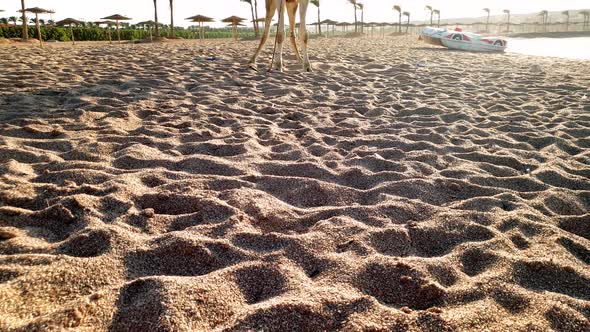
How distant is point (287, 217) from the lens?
6.56ft

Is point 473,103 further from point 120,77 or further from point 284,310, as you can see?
point 120,77

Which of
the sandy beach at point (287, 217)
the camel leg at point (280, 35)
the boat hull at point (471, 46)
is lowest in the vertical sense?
the sandy beach at point (287, 217)

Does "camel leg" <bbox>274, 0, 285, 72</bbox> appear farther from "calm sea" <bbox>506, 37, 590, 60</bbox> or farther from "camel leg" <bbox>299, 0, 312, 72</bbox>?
"calm sea" <bbox>506, 37, 590, 60</bbox>

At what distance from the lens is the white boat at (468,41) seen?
48.8 ft

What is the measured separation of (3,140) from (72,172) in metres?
1.05

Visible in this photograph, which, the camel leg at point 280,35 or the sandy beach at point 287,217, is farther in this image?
the camel leg at point 280,35

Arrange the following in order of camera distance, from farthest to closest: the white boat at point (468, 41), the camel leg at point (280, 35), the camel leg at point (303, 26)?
1. the white boat at point (468, 41)
2. the camel leg at point (303, 26)
3. the camel leg at point (280, 35)

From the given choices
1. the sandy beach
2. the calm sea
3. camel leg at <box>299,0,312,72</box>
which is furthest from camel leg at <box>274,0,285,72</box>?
the calm sea

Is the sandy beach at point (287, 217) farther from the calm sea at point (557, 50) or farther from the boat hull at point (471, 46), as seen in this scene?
the calm sea at point (557, 50)

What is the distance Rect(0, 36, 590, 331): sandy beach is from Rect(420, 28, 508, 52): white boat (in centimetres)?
1221

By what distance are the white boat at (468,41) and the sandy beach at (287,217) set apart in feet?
40.1

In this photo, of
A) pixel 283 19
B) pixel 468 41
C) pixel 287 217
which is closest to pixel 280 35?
pixel 283 19

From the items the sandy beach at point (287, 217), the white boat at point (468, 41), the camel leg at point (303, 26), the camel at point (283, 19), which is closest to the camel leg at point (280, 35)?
the camel at point (283, 19)

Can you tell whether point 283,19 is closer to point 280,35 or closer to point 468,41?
point 280,35
